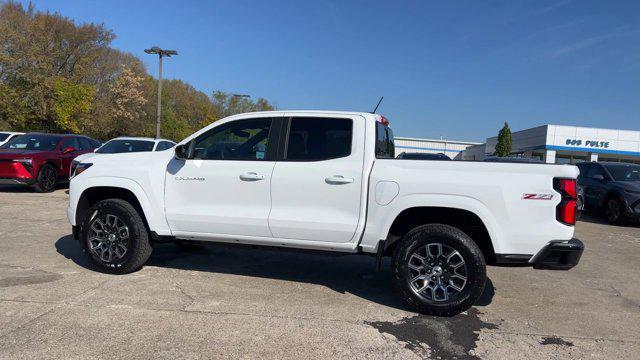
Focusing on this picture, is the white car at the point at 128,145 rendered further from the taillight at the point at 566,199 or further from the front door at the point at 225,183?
the taillight at the point at 566,199

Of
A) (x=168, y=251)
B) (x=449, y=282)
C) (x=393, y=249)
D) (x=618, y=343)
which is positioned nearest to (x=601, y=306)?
(x=618, y=343)

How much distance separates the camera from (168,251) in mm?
6812

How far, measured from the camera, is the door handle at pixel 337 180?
465cm

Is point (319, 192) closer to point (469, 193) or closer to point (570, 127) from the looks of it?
point (469, 193)

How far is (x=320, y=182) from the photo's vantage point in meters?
4.72

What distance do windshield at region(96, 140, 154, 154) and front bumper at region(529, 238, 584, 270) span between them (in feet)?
35.6

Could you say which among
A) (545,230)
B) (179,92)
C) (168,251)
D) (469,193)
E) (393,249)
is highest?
(179,92)

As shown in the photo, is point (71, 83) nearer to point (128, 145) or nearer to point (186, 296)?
point (128, 145)

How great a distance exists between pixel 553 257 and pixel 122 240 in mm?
4507

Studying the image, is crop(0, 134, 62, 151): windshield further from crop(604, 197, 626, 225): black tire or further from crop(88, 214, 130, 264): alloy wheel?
crop(604, 197, 626, 225): black tire

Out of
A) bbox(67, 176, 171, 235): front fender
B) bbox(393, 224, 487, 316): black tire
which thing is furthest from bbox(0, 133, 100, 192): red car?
bbox(393, 224, 487, 316): black tire

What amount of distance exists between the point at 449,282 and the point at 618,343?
1456 mm

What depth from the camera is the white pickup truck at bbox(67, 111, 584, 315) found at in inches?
169

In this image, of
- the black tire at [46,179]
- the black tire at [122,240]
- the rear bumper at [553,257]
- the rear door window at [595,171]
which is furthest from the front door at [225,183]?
the rear door window at [595,171]
